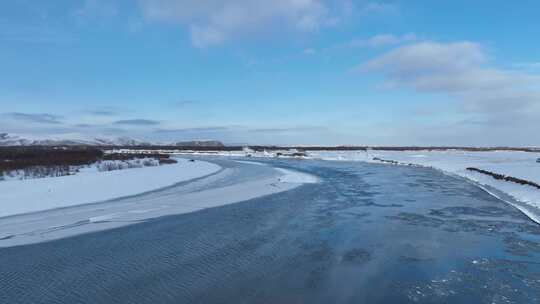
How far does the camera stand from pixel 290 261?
7.34m

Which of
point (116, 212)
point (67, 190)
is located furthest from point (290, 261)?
point (67, 190)

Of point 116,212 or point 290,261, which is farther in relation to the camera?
point 116,212

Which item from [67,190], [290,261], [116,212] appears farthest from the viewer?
[67,190]

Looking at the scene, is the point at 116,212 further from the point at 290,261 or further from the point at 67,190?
the point at 290,261

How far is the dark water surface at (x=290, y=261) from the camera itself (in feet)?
18.8

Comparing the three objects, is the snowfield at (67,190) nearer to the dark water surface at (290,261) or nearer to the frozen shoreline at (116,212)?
the frozen shoreline at (116,212)

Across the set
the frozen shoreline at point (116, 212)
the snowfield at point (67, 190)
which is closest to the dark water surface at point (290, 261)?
the frozen shoreline at point (116, 212)

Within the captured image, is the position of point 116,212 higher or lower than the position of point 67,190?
lower

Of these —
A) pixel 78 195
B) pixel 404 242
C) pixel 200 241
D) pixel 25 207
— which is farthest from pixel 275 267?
pixel 78 195

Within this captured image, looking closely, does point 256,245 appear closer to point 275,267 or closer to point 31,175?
point 275,267

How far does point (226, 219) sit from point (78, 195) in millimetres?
7122

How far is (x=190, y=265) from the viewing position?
708 cm

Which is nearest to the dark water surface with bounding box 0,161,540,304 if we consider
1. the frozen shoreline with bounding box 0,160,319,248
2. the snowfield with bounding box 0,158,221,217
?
the frozen shoreline with bounding box 0,160,319,248

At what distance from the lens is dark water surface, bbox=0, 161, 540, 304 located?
18.8 feet
